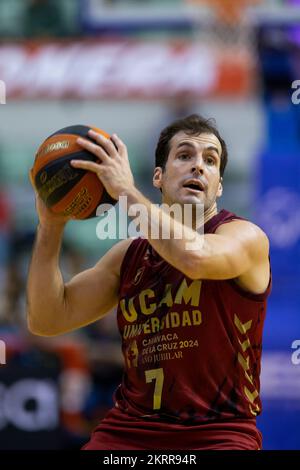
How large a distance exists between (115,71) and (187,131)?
12296 mm

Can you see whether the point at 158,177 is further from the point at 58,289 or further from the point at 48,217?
the point at 58,289

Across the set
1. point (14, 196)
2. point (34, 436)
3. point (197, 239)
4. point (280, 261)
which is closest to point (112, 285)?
point (197, 239)

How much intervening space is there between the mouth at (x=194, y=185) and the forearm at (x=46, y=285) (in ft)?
2.49

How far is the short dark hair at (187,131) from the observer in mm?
5195

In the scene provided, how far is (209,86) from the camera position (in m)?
16.5

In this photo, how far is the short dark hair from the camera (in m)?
5.20

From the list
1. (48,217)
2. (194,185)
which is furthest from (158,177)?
(48,217)

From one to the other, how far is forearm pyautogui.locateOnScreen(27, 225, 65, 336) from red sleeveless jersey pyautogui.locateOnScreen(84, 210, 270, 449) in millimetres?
489

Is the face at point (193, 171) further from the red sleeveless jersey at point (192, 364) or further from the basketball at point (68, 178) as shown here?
the basketball at point (68, 178)

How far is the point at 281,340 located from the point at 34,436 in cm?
255

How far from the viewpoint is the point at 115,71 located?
17.2 m

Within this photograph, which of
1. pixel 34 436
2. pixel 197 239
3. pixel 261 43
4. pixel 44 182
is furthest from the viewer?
pixel 261 43

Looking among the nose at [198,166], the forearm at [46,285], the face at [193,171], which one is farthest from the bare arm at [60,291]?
the nose at [198,166]

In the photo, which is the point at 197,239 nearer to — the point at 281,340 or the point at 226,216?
the point at 226,216
